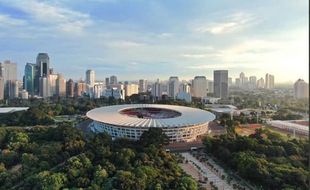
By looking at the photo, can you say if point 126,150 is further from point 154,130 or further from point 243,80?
point 243,80

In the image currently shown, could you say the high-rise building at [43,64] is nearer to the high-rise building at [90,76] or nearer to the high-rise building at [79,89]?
the high-rise building at [79,89]

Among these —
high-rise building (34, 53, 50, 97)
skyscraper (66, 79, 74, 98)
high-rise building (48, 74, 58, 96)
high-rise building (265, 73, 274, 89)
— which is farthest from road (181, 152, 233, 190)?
high-rise building (265, 73, 274, 89)

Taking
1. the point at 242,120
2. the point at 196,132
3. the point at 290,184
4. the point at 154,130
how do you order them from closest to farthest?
1. the point at 290,184
2. the point at 154,130
3. the point at 196,132
4. the point at 242,120

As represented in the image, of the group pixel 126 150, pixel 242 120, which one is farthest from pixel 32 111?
pixel 242 120

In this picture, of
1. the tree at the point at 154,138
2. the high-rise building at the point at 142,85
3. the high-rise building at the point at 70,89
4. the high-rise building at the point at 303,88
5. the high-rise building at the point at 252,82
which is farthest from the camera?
the high-rise building at the point at 252,82

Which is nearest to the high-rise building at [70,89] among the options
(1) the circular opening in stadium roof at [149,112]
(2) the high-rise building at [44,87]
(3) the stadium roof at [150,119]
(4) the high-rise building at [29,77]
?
(2) the high-rise building at [44,87]

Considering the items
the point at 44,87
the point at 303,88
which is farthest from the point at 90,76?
the point at 303,88
